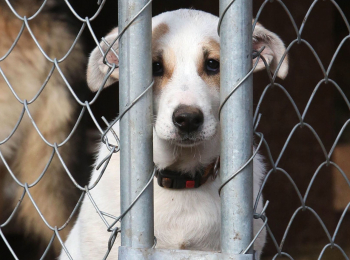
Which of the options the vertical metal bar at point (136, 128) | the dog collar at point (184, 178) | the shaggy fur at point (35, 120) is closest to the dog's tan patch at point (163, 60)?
the dog collar at point (184, 178)

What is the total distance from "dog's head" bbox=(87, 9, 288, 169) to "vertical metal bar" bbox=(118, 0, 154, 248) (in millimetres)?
516

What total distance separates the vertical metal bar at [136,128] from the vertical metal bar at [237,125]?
17 centimetres

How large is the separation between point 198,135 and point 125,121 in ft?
2.05

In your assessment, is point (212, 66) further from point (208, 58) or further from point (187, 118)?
point (187, 118)

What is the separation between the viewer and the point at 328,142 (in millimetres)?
4141

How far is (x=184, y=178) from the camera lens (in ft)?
6.27

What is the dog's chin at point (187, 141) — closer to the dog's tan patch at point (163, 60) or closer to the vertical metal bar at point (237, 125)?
the dog's tan patch at point (163, 60)

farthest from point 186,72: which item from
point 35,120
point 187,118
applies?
point 35,120

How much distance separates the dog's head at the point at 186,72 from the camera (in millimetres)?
1632

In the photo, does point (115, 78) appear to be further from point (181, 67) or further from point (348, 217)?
point (348, 217)

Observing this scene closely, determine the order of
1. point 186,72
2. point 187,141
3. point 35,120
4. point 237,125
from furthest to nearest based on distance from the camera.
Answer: point 35,120 → point 186,72 → point 187,141 → point 237,125

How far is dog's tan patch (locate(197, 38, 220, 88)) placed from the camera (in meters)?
1.85

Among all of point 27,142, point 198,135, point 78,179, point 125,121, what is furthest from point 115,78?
point 78,179

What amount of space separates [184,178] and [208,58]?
50 cm
